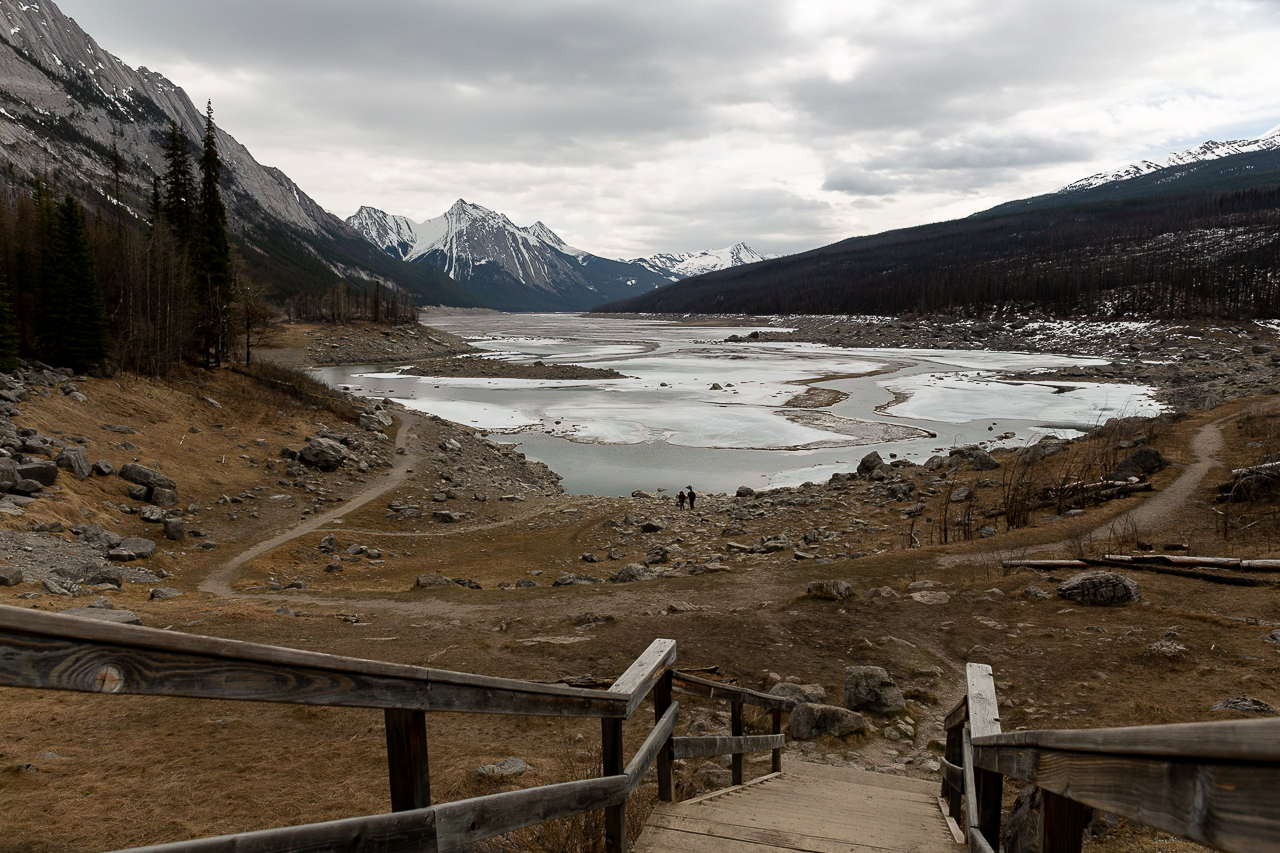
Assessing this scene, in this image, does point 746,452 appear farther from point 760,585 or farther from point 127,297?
point 127,297

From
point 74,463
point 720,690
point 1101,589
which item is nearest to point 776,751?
point 720,690

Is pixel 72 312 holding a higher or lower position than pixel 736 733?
higher

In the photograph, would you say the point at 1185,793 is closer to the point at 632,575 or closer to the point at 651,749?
the point at 651,749

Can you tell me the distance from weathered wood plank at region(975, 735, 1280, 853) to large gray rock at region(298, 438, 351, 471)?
1116 inches

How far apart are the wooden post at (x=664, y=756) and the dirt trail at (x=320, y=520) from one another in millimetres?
13522

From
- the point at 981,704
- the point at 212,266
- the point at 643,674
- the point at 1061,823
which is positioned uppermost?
the point at 212,266

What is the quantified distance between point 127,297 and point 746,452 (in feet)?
105

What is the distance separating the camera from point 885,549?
60.4ft

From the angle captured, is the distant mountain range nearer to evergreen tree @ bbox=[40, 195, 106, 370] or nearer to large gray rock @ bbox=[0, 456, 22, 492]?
evergreen tree @ bbox=[40, 195, 106, 370]

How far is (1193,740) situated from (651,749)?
3496 mm

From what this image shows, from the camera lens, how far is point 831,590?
1284cm

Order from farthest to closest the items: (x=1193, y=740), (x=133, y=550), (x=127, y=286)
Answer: (x=127, y=286) → (x=133, y=550) → (x=1193, y=740)

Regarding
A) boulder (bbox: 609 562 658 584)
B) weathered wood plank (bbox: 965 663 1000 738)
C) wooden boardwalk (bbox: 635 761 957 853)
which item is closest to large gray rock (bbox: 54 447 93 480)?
boulder (bbox: 609 562 658 584)

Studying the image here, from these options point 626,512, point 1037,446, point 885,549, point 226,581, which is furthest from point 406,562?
point 1037,446
